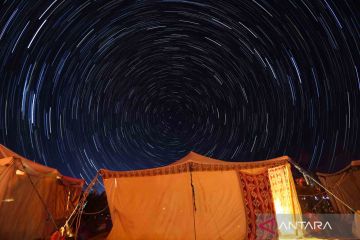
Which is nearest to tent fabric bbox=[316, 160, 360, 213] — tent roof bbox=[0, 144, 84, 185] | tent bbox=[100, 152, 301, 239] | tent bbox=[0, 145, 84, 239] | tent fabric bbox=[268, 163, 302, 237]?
tent fabric bbox=[268, 163, 302, 237]

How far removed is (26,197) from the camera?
26.0 ft

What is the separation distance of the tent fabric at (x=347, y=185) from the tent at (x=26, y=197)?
31.9ft

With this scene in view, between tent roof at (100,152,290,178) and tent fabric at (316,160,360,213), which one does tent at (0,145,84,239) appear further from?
tent fabric at (316,160,360,213)

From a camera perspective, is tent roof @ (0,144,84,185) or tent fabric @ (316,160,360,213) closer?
tent roof @ (0,144,84,185)

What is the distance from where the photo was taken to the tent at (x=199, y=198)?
8.20 meters

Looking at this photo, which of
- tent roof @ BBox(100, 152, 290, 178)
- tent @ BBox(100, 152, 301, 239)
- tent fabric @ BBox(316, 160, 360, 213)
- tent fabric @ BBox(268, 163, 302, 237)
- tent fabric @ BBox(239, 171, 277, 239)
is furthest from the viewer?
tent fabric @ BBox(316, 160, 360, 213)

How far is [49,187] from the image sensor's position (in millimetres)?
9391

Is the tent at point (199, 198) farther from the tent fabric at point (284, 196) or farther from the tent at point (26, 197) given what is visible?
the tent at point (26, 197)

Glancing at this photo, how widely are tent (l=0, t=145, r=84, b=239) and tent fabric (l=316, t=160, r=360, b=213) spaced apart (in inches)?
382

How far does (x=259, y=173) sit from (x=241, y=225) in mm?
1673

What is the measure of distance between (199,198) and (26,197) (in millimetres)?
5107

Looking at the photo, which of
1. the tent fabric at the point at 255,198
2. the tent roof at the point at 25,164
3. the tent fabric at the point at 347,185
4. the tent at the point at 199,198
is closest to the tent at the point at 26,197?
the tent roof at the point at 25,164

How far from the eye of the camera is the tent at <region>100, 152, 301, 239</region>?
820 centimetres

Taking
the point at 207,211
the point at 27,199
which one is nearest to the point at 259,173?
the point at 207,211
